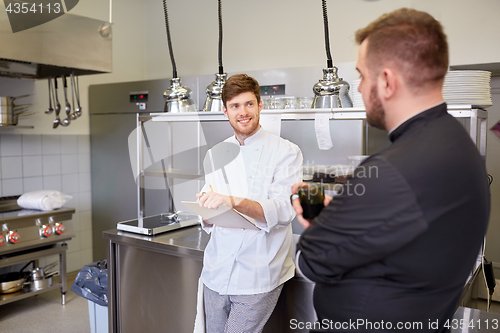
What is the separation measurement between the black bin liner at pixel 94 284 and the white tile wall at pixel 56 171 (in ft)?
4.67

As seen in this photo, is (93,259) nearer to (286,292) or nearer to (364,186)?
(286,292)

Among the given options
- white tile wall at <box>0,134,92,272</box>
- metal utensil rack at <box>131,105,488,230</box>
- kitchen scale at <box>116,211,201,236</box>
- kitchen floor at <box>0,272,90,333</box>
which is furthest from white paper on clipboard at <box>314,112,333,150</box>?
white tile wall at <box>0,134,92,272</box>

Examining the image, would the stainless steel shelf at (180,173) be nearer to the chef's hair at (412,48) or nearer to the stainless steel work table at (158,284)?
the stainless steel work table at (158,284)

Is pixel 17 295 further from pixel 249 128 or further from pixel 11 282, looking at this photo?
pixel 249 128

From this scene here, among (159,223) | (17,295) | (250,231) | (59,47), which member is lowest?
(17,295)

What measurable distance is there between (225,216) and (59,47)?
6.27ft

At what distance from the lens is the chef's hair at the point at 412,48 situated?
826 mm

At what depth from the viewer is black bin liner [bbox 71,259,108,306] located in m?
2.42

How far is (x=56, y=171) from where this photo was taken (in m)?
3.81

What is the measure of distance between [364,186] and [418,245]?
0.16 meters

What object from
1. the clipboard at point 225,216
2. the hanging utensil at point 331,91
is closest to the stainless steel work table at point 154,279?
the clipboard at point 225,216

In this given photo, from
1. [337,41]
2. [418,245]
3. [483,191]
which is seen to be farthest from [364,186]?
[337,41]

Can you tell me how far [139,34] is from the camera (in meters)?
4.43

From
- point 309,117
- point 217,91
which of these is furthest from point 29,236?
point 309,117
